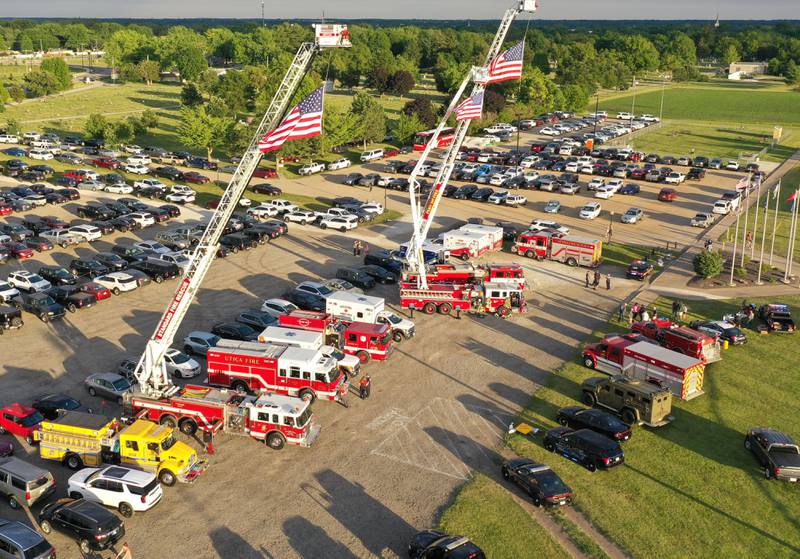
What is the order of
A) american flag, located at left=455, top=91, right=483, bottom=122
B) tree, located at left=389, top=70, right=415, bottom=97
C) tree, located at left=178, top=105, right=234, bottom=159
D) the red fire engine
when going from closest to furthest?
the red fire engine < american flag, located at left=455, top=91, right=483, bottom=122 < tree, located at left=178, top=105, right=234, bottom=159 < tree, located at left=389, top=70, right=415, bottom=97

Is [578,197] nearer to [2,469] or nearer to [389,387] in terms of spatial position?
[389,387]

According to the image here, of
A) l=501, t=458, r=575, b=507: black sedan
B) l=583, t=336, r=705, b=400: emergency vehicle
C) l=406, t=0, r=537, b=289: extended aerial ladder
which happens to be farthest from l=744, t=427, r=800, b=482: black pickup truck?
l=406, t=0, r=537, b=289: extended aerial ladder

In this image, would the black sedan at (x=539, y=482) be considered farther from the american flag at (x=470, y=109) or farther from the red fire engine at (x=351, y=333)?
the american flag at (x=470, y=109)

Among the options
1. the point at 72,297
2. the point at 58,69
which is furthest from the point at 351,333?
the point at 58,69

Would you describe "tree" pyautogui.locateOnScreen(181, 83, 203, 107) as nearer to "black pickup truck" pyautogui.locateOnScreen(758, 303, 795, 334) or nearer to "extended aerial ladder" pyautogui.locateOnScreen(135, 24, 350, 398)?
"extended aerial ladder" pyautogui.locateOnScreen(135, 24, 350, 398)

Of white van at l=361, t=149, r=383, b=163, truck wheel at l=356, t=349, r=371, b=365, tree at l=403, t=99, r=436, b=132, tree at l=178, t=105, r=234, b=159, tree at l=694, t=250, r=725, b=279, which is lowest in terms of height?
truck wheel at l=356, t=349, r=371, b=365

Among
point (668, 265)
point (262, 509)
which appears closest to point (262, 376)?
point (262, 509)
